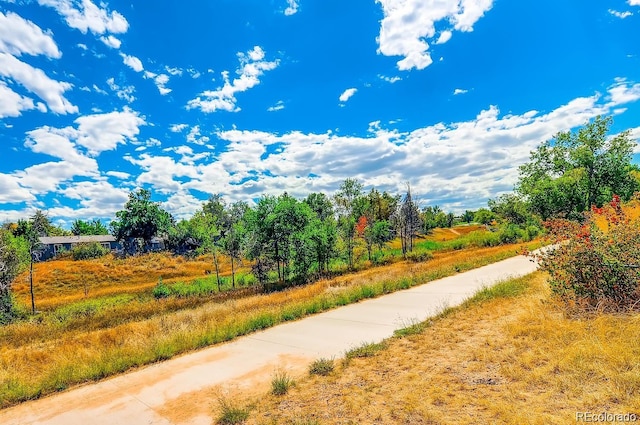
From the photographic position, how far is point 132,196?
219 ft

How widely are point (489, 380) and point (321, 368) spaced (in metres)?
2.49

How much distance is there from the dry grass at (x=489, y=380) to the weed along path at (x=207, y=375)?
0.94 m

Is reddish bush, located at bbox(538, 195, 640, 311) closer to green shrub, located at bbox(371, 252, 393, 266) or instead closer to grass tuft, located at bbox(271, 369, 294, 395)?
grass tuft, located at bbox(271, 369, 294, 395)

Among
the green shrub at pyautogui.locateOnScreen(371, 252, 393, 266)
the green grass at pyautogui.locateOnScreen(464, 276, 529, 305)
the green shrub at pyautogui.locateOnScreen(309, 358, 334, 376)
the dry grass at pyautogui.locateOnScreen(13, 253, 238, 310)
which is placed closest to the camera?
the green shrub at pyautogui.locateOnScreen(309, 358, 334, 376)

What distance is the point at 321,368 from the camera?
5.50 metres

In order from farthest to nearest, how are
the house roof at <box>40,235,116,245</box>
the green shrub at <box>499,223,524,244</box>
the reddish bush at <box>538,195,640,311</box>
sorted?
1. the house roof at <box>40,235,116,245</box>
2. the green shrub at <box>499,223,524,244</box>
3. the reddish bush at <box>538,195,640,311</box>

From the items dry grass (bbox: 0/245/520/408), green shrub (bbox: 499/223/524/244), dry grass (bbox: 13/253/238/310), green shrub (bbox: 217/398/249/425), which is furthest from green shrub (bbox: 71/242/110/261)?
green shrub (bbox: 217/398/249/425)

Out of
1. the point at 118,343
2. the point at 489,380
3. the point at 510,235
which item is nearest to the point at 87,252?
the point at 118,343

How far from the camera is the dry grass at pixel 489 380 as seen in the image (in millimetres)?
3648

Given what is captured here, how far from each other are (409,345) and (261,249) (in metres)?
16.2

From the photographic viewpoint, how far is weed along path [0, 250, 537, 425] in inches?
185

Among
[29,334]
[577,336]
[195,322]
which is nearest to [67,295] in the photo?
[29,334]

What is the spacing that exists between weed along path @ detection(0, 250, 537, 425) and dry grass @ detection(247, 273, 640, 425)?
942 mm

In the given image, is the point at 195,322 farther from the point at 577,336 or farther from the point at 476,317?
the point at 577,336
